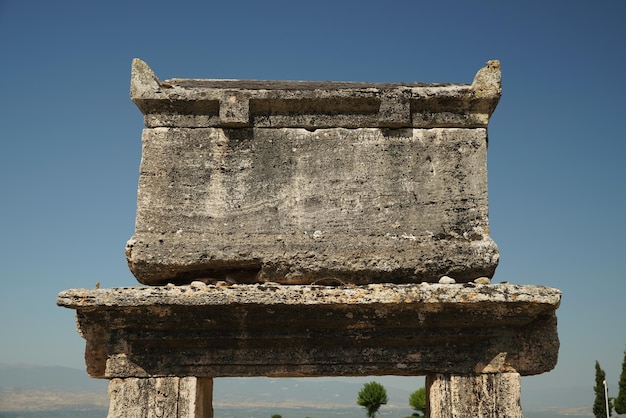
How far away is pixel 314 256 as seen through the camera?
4215 millimetres

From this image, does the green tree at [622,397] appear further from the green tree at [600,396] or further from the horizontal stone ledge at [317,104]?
the horizontal stone ledge at [317,104]

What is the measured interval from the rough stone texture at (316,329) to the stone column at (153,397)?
58mm

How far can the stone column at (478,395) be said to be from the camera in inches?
162

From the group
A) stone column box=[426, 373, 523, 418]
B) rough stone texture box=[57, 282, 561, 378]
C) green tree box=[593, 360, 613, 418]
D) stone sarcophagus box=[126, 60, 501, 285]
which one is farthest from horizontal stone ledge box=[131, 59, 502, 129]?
green tree box=[593, 360, 613, 418]

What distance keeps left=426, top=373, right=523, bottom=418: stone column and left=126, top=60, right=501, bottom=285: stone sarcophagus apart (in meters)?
0.65

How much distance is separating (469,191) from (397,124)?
2.20 feet

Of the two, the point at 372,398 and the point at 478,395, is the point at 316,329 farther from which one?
the point at 372,398

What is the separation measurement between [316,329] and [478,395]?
1.12 metres

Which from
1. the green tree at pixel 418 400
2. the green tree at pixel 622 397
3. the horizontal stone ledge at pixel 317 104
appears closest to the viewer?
the horizontal stone ledge at pixel 317 104

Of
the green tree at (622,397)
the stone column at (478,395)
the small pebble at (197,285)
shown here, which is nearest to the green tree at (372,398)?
the green tree at (622,397)

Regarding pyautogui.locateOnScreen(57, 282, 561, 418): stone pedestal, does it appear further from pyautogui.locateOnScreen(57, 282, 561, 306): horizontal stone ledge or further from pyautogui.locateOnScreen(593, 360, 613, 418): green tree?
pyautogui.locateOnScreen(593, 360, 613, 418): green tree

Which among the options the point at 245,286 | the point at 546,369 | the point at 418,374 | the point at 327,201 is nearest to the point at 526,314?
the point at 546,369

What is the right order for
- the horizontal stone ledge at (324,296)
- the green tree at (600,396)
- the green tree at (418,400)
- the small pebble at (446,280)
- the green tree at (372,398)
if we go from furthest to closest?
the green tree at (600,396), the green tree at (372,398), the green tree at (418,400), the small pebble at (446,280), the horizontal stone ledge at (324,296)

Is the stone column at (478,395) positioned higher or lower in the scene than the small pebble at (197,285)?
lower
